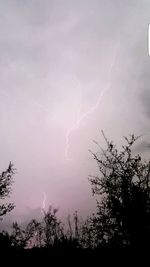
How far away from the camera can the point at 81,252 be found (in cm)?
2175

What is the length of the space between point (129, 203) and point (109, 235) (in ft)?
8.54

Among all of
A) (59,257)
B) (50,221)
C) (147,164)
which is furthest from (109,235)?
(50,221)

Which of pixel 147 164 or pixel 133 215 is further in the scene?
pixel 147 164

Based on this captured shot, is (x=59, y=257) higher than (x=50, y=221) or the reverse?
the reverse

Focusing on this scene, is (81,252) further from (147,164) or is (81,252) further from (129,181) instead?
(147,164)

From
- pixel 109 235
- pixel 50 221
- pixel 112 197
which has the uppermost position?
pixel 50 221

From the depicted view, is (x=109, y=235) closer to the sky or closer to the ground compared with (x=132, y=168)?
closer to the ground

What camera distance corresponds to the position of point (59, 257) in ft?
71.6

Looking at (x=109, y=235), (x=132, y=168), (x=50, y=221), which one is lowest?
(x=109, y=235)

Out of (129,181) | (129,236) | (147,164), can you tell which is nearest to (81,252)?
(129,236)

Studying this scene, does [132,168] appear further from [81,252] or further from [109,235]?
[81,252]

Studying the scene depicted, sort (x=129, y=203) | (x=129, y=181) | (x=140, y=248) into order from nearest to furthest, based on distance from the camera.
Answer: (x=140, y=248)
(x=129, y=203)
(x=129, y=181)

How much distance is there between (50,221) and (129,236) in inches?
1218

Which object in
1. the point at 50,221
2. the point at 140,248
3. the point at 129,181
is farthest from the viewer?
the point at 50,221
